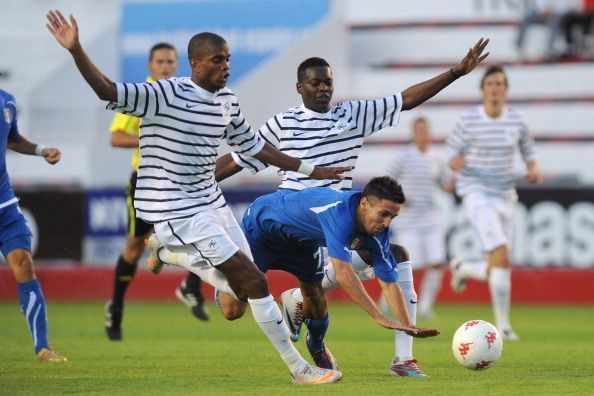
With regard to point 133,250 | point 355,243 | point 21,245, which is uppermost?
point 355,243

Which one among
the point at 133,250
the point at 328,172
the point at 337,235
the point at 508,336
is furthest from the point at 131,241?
the point at 337,235

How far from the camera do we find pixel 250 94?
22469 mm

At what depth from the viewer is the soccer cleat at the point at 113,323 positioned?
38.3 ft

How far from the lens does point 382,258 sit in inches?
317

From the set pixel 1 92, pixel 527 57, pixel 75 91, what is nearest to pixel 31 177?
pixel 75 91

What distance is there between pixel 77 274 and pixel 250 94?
5.38 m

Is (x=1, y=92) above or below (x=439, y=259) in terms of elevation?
above

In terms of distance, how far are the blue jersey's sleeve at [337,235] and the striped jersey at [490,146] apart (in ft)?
16.6

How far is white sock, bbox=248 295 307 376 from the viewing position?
787 centimetres

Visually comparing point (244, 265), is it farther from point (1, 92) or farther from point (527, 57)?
point (527, 57)

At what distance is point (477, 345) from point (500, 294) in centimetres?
425

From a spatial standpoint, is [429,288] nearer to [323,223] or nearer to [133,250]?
[133,250]

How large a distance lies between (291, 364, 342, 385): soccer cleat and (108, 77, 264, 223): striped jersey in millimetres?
1198

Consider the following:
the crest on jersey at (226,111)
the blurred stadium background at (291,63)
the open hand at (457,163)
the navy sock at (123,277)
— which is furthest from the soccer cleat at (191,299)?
the blurred stadium background at (291,63)
